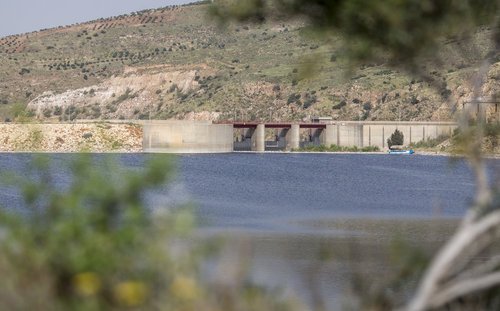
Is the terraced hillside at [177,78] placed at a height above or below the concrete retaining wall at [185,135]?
above

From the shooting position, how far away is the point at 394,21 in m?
8.24

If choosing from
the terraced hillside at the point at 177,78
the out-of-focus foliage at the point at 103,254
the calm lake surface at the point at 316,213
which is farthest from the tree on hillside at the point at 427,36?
the terraced hillside at the point at 177,78

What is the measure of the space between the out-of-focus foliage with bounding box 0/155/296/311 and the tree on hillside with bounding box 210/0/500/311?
1843 mm

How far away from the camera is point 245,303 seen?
6.86 metres

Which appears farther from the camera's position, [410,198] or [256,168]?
[256,168]

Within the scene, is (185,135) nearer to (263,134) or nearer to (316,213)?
(263,134)

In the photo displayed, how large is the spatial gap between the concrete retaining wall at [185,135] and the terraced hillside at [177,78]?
17.5 m

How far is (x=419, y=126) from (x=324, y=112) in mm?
21534

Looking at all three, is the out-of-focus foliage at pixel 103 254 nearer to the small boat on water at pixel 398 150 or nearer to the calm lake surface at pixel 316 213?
the calm lake surface at pixel 316 213

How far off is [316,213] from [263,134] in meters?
73.7

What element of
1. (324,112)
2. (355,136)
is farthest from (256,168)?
(324,112)

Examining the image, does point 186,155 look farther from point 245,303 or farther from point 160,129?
point 245,303

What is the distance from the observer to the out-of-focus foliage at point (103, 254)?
6434 millimetres

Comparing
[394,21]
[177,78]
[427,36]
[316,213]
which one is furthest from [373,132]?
[394,21]
